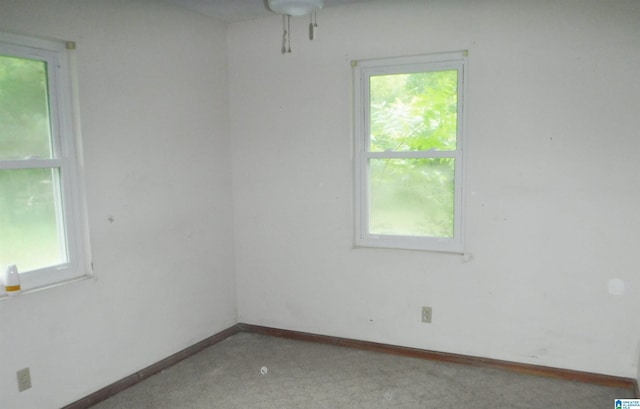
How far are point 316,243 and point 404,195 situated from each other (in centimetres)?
78

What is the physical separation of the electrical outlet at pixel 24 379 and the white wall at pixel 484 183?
1763mm

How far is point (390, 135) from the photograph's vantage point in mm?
3377

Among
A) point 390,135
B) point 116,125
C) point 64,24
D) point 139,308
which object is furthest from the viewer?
point 390,135

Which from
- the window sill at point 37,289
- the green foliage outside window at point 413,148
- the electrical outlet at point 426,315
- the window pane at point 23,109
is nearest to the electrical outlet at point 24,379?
the window sill at point 37,289

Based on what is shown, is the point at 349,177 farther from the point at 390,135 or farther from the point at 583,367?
the point at 583,367

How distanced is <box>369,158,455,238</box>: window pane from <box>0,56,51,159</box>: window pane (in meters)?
2.10

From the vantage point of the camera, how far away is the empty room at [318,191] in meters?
2.66

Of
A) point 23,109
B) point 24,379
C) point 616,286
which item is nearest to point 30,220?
point 23,109

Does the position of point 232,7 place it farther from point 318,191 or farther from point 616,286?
point 616,286

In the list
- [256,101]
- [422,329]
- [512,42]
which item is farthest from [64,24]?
[422,329]

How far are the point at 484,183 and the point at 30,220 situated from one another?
2.73m

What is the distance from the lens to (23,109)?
2.50 meters

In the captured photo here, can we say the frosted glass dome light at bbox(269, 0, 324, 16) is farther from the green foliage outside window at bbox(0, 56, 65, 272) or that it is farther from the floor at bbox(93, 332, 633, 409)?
the floor at bbox(93, 332, 633, 409)

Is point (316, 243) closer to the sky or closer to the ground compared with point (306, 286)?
closer to the sky
